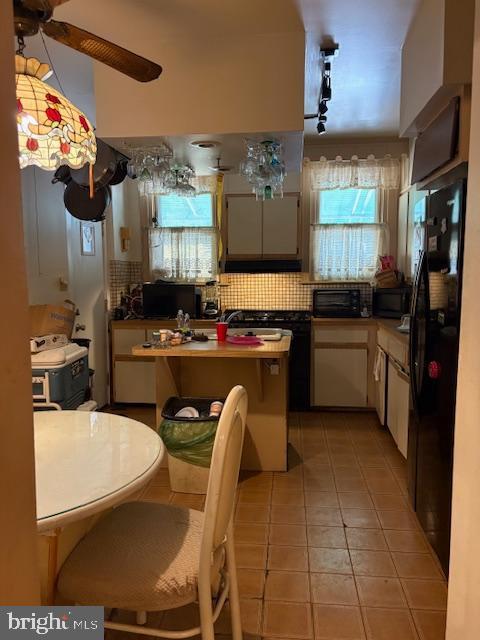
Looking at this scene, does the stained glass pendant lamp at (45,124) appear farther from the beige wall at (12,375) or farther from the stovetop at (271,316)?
the stovetop at (271,316)

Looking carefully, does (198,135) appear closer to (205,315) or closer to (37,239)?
(37,239)

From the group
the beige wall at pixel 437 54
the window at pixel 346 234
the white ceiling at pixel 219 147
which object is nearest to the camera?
the beige wall at pixel 437 54

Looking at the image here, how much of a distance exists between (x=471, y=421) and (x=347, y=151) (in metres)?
4.17

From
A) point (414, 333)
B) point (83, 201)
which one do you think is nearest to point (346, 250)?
point (414, 333)

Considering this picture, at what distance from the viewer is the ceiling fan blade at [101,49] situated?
1590mm

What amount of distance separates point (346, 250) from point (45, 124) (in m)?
3.66

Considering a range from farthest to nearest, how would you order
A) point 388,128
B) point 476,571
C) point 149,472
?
1. point 388,128
2. point 149,472
3. point 476,571

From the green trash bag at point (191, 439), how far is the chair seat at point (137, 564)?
1.17m

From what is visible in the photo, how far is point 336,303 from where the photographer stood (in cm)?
450

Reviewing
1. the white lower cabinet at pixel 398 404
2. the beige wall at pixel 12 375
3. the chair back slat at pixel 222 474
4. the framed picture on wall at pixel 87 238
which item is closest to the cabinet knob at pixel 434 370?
the white lower cabinet at pixel 398 404

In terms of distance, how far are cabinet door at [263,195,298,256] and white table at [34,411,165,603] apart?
315 cm

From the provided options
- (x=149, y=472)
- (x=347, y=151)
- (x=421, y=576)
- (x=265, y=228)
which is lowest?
(x=421, y=576)

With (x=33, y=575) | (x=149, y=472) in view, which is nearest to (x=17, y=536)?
(x=33, y=575)

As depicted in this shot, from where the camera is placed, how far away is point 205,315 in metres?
4.64
